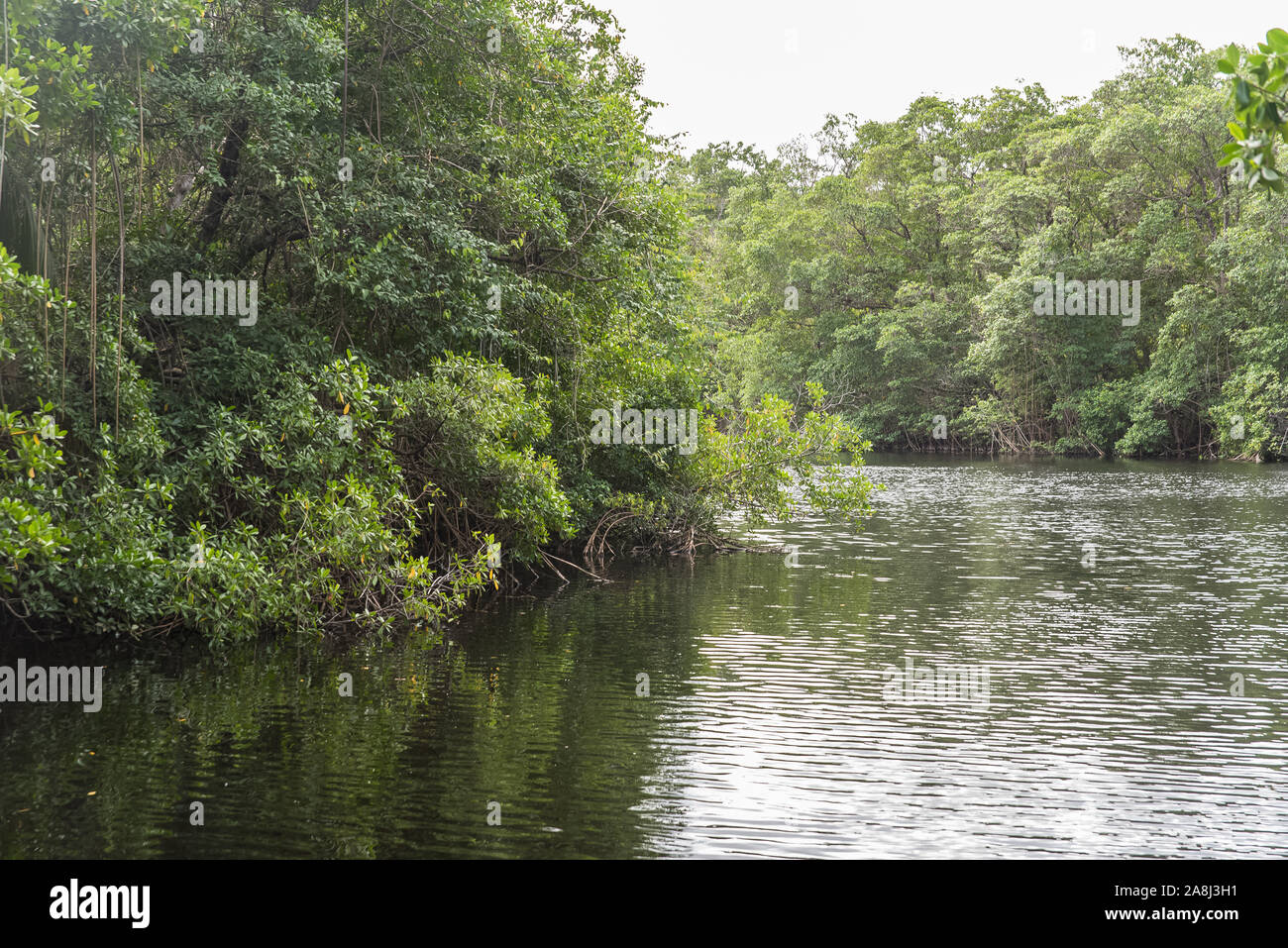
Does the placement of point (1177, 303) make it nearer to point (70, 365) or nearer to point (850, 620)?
point (850, 620)

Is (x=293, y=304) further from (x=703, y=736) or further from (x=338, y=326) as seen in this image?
(x=703, y=736)

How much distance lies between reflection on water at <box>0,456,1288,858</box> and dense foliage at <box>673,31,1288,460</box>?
19.2 m

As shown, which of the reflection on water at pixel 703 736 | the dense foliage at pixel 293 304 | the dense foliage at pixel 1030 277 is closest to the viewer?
the reflection on water at pixel 703 736

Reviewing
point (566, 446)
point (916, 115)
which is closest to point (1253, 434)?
point (916, 115)

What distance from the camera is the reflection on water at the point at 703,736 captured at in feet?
24.0

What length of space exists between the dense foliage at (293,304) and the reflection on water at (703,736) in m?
1.18

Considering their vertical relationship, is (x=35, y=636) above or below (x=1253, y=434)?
below

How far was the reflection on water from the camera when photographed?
731cm

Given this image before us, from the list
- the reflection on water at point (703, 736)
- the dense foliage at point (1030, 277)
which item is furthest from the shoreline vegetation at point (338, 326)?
the dense foliage at point (1030, 277)

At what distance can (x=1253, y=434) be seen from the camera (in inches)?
1836

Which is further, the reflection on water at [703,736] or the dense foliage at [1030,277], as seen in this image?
the dense foliage at [1030,277]

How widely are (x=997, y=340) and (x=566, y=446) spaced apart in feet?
133

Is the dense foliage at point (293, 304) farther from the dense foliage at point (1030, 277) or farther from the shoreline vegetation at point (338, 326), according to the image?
the dense foliage at point (1030, 277)

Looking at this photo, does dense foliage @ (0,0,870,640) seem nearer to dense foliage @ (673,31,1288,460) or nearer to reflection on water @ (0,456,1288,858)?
reflection on water @ (0,456,1288,858)
